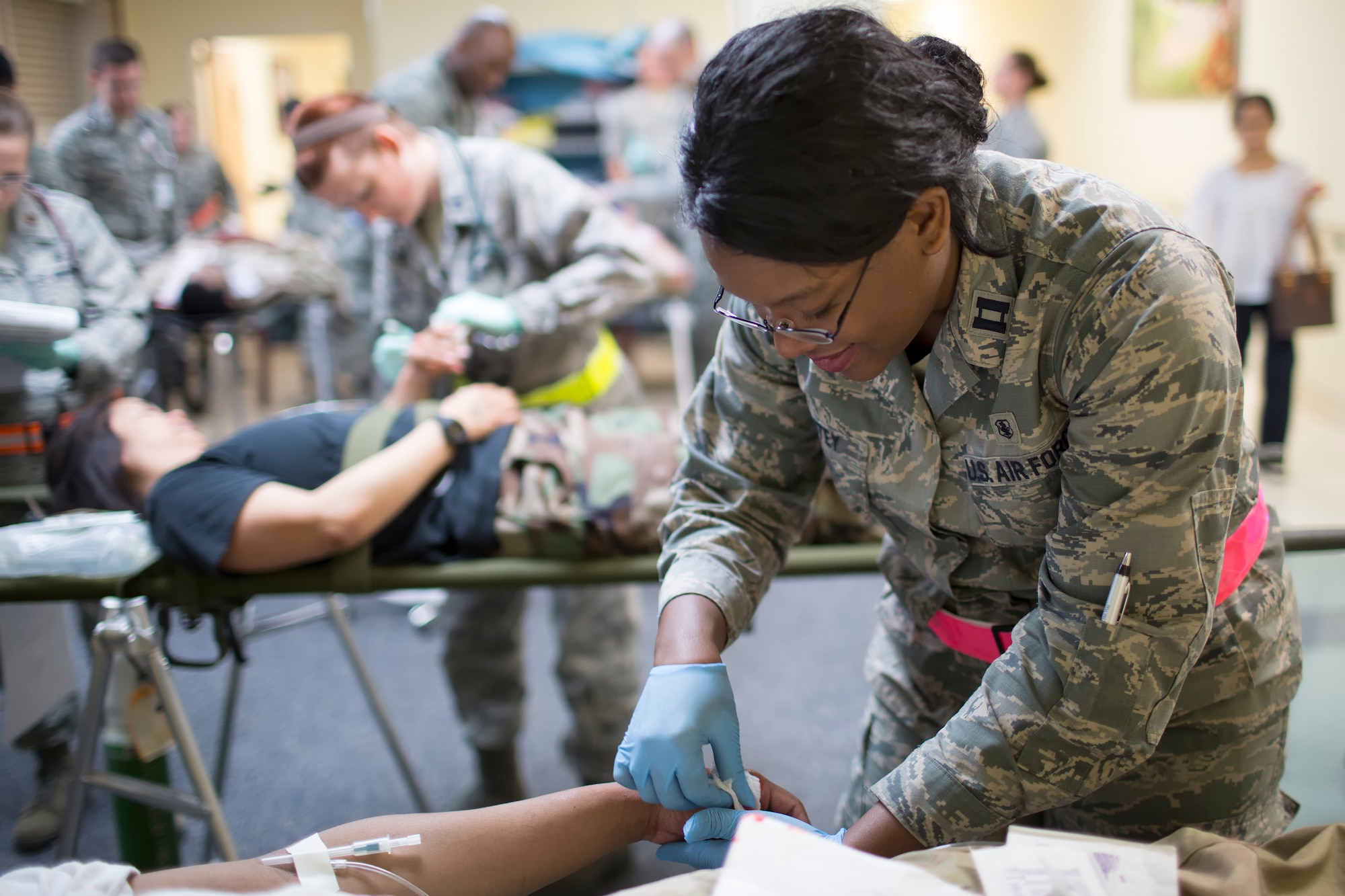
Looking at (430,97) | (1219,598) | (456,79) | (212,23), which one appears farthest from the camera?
(212,23)

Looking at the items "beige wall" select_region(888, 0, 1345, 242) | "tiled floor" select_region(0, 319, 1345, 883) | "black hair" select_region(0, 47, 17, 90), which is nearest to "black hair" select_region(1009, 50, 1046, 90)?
"beige wall" select_region(888, 0, 1345, 242)

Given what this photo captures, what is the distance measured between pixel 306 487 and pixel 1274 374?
3.63m

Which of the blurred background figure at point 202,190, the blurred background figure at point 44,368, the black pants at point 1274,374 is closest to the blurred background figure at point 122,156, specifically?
the blurred background figure at point 202,190

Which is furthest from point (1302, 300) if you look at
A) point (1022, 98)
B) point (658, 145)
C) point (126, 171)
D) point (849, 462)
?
point (126, 171)

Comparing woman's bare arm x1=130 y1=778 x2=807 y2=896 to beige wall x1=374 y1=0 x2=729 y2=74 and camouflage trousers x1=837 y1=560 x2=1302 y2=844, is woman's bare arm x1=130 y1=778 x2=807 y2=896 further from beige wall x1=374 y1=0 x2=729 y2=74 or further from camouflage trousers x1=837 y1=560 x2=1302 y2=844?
beige wall x1=374 y1=0 x2=729 y2=74

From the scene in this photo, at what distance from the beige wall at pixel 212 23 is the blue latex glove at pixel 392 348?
19.6 feet

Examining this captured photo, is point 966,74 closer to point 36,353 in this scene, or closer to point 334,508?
point 334,508

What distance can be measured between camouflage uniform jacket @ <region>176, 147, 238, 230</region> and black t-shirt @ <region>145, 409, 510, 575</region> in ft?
11.1

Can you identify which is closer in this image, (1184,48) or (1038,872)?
(1038,872)

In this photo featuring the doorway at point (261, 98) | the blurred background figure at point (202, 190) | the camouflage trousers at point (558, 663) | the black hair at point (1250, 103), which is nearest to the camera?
the camouflage trousers at point (558, 663)

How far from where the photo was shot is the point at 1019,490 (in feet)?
2.91

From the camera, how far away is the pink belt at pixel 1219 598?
94cm

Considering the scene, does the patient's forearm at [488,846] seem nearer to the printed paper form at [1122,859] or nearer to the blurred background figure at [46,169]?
the printed paper form at [1122,859]

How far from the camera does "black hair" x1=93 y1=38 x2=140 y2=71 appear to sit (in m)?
3.76
